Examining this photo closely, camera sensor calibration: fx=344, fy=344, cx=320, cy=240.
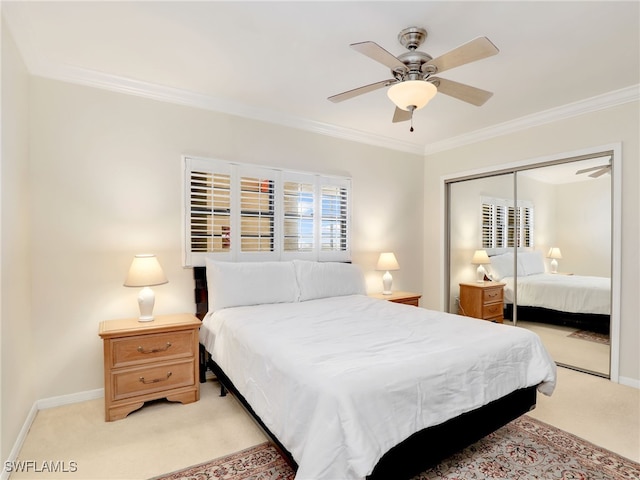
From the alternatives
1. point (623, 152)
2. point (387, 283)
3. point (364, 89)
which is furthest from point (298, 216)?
point (623, 152)

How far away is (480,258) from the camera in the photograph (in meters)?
4.34

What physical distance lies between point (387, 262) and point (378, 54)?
9.06 feet

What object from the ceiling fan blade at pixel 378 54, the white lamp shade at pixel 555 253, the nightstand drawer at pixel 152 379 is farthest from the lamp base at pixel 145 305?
the white lamp shade at pixel 555 253

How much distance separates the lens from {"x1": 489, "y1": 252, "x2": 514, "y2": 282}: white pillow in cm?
405

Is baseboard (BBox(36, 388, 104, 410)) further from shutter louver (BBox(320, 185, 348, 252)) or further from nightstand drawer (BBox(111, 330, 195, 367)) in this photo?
shutter louver (BBox(320, 185, 348, 252))

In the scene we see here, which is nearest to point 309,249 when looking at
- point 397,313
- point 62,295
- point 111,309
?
point 397,313

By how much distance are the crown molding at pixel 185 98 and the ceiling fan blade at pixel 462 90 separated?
6.00ft

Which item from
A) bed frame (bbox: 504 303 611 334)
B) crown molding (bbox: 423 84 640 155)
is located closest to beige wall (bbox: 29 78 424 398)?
crown molding (bbox: 423 84 640 155)

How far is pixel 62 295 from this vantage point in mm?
2703

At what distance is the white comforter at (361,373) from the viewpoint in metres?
1.39

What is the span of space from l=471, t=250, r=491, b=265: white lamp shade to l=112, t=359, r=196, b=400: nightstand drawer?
3.51 m

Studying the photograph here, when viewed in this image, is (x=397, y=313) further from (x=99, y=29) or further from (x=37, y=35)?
(x=37, y=35)

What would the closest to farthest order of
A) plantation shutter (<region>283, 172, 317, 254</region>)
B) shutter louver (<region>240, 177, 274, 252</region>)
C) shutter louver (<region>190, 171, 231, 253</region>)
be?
shutter louver (<region>190, 171, 231, 253</region>) < shutter louver (<region>240, 177, 274, 252</region>) < plantation shutter (<region>283, 172, 317, 254</region>)

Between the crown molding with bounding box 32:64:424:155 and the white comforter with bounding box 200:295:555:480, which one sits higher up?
the crown molding with bounding box 32:64:424:155
